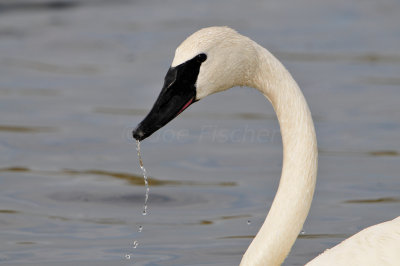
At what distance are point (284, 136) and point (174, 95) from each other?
24.0 inches

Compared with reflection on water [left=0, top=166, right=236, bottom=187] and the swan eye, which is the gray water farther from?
the swan eye

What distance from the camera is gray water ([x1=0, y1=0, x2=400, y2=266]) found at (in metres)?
6.92

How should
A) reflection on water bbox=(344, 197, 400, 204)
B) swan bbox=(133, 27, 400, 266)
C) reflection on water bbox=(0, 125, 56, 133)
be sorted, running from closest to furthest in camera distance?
1. swan bbox=(133, 27, 400, 266)
2. reflection on water bbox=(344, 197, 400, 204)
3. reflection on water bbox=(0, 125, 56, 133)

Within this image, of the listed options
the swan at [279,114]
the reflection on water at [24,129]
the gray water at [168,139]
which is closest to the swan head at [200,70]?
the swan at [279,114]

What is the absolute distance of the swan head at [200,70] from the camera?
479 cm

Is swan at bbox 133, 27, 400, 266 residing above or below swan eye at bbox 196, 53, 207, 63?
below

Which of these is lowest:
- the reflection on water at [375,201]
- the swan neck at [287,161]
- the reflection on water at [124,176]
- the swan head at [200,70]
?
the reflection on water at [124,176]

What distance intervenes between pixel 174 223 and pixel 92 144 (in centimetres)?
231

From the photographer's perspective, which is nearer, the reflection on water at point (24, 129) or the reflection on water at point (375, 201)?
the reflection on water at point (375, 201)

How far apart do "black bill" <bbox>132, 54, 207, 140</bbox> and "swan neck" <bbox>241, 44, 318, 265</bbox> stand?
1.10ft

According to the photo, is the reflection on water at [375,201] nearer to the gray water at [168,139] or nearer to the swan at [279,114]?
the gray water at [168,139]

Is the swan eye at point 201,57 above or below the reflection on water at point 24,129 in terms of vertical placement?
above

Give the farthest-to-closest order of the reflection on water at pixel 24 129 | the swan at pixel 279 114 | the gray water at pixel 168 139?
the reflection on water at pixel 24 129
the gray water at pixel 168 139
the swan at pixel 279 114

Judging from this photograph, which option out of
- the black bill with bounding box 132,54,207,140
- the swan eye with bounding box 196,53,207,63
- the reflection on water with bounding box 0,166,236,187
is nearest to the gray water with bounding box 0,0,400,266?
the reflection on water with bounding box 0,166,236,187
